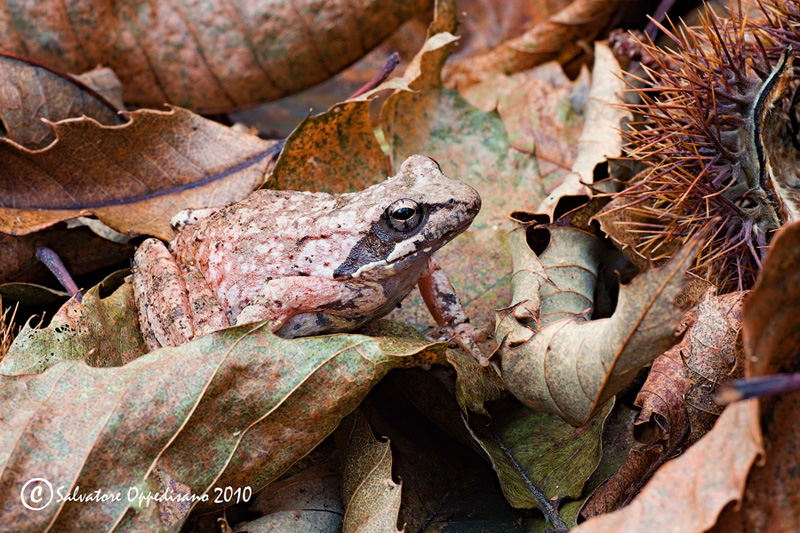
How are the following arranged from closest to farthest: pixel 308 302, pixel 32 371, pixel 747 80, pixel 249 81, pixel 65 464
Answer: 1. pixel 65 464
2. pixel 32 371
3. pixel 747 80
4. pixel 308 302
5. pixel 249 81

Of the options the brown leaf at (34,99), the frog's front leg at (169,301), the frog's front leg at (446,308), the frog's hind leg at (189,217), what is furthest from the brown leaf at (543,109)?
the brown leaf at (34,99)

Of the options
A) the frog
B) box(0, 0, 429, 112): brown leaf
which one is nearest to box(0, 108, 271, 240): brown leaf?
the frog

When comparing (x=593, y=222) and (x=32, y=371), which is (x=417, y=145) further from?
(x=32, y=371)

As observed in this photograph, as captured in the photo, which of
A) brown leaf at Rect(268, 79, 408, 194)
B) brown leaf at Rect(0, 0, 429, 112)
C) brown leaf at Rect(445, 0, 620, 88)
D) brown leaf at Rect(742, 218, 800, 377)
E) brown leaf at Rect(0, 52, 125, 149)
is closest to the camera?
brown leaf at Rect(742, 218, 800, 377)

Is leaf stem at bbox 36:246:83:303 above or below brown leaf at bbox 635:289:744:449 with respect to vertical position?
above

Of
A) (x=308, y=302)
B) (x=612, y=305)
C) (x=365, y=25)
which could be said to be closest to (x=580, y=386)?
(x=612, y=305)

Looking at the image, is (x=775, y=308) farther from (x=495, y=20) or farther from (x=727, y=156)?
(x=495, y=20)

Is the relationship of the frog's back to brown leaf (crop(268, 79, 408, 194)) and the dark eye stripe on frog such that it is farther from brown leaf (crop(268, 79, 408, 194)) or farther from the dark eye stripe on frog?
brown leaf (crop(268, 79, 408, 194))

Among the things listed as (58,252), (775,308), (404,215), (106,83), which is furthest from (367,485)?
(106,83)
